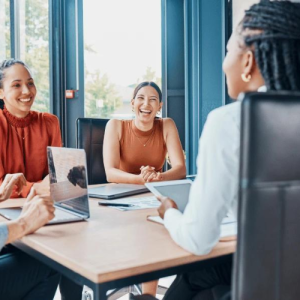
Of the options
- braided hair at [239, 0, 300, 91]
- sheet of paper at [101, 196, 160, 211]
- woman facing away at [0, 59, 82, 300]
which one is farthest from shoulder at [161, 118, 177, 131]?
braided hair at [239, 0, 300, 91]

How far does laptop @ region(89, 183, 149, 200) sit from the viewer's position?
1.74 meters

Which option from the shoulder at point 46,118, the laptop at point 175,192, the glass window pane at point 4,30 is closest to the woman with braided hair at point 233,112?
the laptop at point 175,192

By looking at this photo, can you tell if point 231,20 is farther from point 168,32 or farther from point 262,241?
point 262,241

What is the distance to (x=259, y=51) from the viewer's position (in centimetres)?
97

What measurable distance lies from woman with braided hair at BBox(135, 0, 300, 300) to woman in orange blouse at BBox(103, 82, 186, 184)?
4.53ft

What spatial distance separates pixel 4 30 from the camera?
3781mm

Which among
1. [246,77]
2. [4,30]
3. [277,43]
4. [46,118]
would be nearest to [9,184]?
[46,118]

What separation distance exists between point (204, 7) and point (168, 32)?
44 cm

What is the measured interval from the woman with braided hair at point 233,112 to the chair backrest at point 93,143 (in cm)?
148

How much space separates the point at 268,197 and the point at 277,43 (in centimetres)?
39

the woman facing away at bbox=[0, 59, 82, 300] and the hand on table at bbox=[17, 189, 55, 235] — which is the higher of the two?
the woman facing away at bbox=[0, 59, 82, 300]

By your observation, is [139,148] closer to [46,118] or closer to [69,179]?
[46,118]

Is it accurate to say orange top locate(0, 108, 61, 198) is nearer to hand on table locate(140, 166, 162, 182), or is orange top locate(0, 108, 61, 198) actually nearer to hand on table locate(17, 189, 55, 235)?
hand on table locate(140, 166, 162, 182)

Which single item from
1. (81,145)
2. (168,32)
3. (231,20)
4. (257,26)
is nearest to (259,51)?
(257,26)
